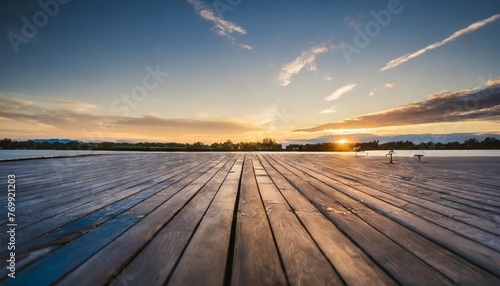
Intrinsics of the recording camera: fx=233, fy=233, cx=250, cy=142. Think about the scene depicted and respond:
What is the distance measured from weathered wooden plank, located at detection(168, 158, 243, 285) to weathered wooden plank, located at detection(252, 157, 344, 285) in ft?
1.13

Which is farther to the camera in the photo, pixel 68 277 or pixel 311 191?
pixel 311 191

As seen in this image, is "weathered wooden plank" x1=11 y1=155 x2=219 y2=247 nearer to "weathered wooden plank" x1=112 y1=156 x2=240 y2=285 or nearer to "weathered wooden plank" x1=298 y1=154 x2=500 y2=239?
"weathered wooden plank" x1=112 y1=156 x2=240 y2=285

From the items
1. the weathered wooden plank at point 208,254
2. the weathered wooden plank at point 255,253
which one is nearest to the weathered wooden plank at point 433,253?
the weathered wooden plank at point 255,253

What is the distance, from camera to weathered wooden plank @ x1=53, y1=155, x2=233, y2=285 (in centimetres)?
114

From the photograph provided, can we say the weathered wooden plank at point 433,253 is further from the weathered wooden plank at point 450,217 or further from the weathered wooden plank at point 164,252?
the weathered wooden plank at point 164,252

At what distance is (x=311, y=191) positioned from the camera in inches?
136

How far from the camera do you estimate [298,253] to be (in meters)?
1.41

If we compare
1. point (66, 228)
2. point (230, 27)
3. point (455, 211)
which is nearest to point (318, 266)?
point (66, 228)

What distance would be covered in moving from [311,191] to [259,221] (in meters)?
1.62

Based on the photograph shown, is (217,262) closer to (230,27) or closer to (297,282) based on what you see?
(297,282)

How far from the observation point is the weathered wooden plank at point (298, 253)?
1.13 metres

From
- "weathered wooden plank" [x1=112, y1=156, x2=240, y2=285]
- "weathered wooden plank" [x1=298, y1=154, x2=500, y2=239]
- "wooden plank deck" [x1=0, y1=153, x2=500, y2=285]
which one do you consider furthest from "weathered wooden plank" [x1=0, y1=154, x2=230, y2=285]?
"weathered wooden plank" [x1=298, y1=154, x2=500, y2=239]

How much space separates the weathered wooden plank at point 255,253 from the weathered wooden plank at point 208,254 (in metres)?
0.07

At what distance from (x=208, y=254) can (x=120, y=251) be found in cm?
56
